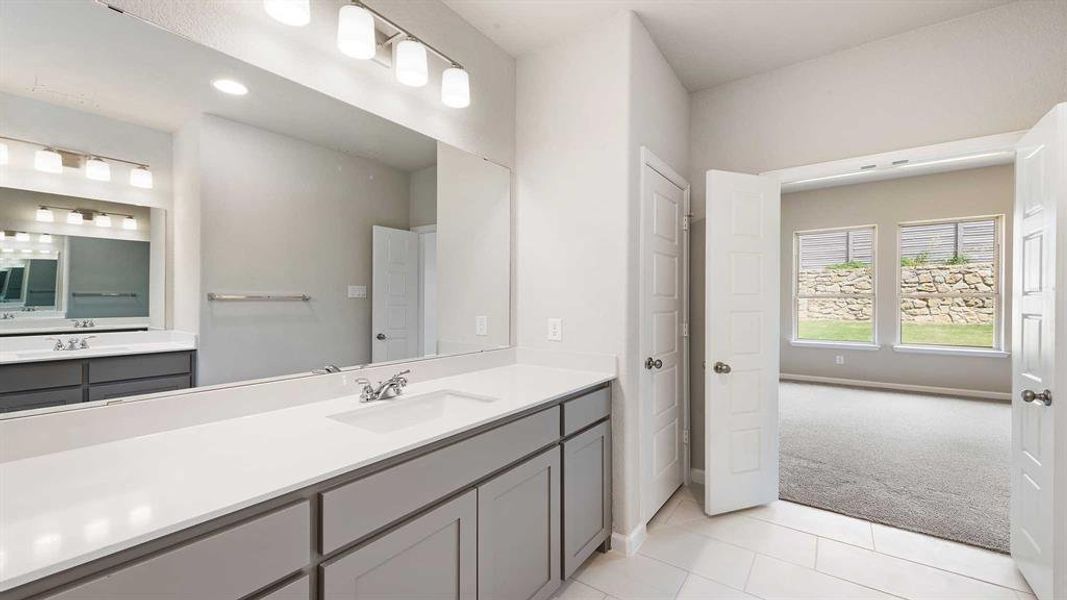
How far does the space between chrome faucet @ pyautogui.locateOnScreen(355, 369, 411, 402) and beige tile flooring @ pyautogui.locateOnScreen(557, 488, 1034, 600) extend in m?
1.15

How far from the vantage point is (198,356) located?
Answer: 1.38 metres

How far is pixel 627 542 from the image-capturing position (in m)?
2.20

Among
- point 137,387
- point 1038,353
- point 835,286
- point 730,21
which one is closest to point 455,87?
point 730,21

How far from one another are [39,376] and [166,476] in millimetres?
512

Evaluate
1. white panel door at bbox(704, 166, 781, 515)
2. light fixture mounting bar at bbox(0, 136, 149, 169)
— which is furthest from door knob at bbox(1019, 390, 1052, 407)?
light fixture mounting bar at bbox(0, 136, 149, 169)

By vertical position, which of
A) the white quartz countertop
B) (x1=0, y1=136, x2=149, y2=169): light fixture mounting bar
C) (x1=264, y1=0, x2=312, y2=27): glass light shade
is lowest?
the white quartz countertop

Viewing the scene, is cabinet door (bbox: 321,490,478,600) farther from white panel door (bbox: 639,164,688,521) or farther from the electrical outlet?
white panel door (bbox: 639,164,688,521)

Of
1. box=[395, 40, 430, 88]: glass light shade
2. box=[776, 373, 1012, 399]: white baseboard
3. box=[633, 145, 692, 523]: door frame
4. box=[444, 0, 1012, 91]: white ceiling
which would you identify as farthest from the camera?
box=[776, 373, 1012, 399]: white baseboard

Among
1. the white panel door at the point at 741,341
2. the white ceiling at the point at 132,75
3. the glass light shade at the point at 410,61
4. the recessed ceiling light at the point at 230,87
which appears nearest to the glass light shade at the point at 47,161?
the white ceiling at the point at 132,75

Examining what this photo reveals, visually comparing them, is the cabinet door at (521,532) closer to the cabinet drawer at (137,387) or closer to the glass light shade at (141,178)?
the cabinet drawer at (137,387)

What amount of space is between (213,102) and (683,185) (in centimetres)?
254

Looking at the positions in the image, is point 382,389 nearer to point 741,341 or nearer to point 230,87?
point 230,87

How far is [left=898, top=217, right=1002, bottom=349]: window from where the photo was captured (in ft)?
18.1

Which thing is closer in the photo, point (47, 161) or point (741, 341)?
point (47, 161)
